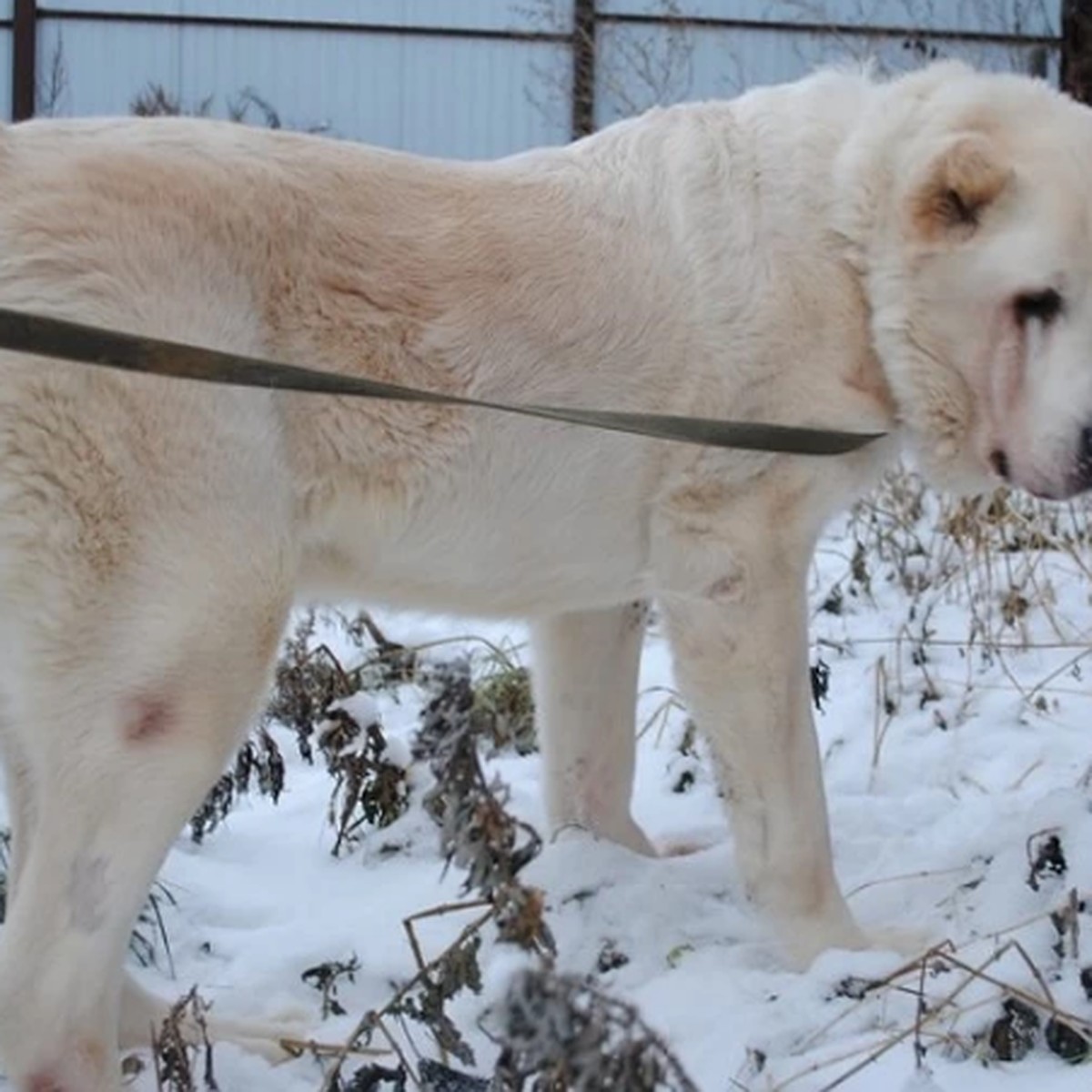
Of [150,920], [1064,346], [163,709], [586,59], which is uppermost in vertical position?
[586,59]

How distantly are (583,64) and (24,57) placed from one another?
428 centimetres

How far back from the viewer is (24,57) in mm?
14508

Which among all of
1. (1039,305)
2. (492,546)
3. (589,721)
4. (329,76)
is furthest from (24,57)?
(1039,305)

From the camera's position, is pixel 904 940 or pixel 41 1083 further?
pixel 904 940

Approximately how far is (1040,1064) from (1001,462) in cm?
121

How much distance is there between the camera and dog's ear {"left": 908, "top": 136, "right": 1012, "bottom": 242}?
134 inches

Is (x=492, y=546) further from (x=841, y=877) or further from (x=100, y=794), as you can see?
(x=841, y=877)

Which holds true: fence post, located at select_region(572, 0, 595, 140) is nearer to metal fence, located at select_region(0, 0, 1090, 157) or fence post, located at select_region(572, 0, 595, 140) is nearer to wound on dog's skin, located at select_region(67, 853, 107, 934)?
metal fence, located at select_region(0, 0, 1090, 157)

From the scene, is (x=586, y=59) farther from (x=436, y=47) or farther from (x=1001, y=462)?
(x=1001, y=462)

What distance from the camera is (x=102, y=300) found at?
2.89 m

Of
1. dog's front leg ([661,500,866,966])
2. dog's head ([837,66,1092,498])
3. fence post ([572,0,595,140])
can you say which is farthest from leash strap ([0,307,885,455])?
fence post ([572,0,595,140])

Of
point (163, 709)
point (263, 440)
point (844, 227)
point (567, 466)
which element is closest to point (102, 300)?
point (263, 440)

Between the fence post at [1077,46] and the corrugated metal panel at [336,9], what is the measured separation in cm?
419

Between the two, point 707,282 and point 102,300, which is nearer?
point 102,300
